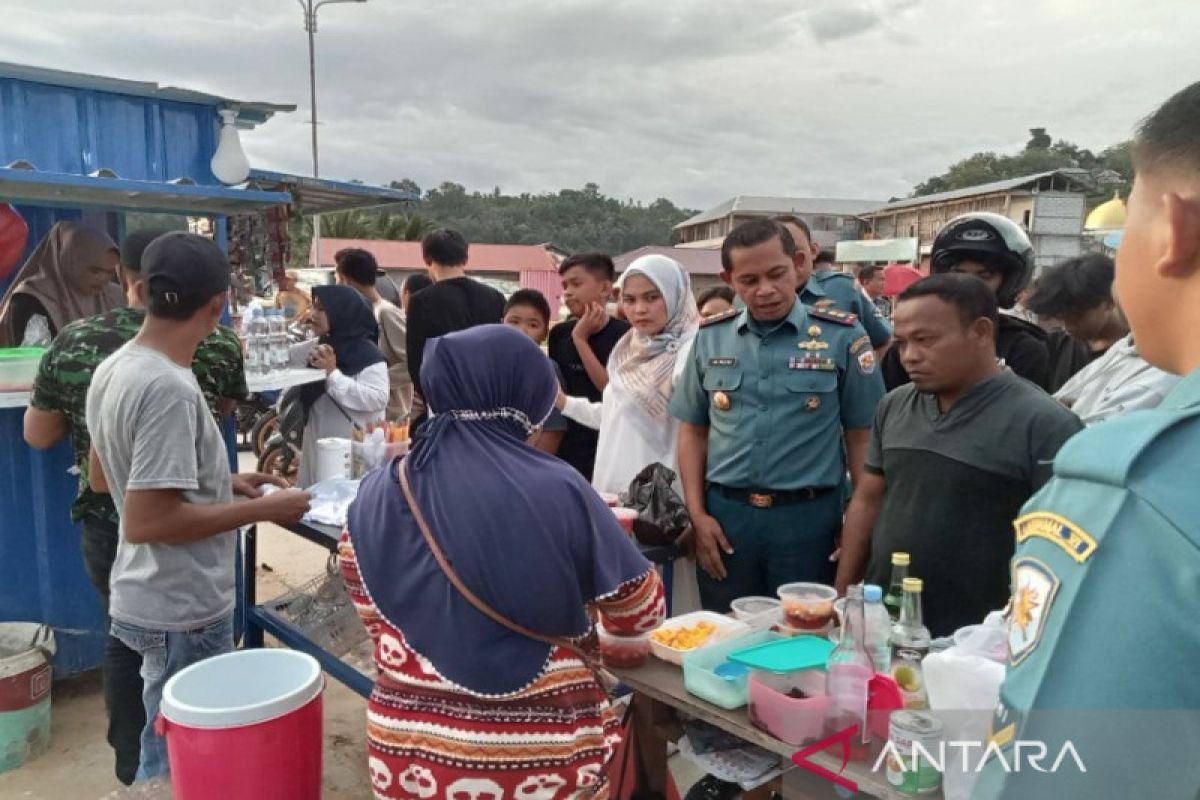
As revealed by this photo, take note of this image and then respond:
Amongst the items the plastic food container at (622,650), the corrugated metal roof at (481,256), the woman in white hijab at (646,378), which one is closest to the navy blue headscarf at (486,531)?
the plastic food container at (622,650)

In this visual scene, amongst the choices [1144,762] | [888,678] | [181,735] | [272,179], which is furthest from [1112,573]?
[272,179]

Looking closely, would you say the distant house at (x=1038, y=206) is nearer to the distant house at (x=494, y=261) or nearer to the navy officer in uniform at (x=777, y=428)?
the distant house at (x=494, y=261)

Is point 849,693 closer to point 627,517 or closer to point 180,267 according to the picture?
point 627,517

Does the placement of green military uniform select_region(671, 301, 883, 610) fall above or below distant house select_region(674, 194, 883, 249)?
below

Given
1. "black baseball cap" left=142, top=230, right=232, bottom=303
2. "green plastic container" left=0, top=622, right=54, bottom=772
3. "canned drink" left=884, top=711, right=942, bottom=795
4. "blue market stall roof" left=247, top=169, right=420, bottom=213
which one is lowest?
"green plastic container" left=0, top=622, right=54, bottom=772

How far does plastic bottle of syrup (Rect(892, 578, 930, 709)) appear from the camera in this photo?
1718mm

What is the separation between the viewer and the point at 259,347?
152 inches

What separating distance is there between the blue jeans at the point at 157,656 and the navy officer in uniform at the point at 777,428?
1631mm

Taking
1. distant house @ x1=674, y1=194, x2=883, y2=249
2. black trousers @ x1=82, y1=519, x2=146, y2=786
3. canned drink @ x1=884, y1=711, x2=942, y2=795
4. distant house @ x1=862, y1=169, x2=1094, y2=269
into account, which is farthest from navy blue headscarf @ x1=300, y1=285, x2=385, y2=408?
distant house @ x1=674, y1=194, x2=883, y2=249

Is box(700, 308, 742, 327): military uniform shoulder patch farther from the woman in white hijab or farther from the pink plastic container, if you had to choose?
the pink plastic container

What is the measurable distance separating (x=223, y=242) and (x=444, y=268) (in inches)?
49.4

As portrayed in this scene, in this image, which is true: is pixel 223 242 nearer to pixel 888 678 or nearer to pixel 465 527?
pixel 465 527

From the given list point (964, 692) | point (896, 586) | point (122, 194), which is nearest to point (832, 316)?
point (896, 586)

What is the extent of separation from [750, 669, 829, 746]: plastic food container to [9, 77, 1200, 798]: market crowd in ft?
0.91
